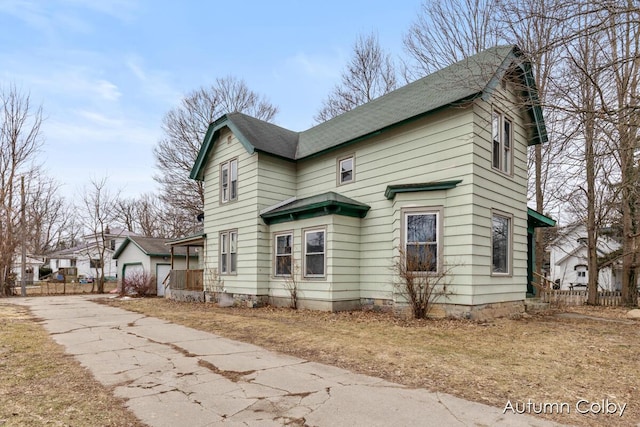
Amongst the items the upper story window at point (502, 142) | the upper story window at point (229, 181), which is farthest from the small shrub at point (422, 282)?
the upper story window at point (229, 181)

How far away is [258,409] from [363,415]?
1.09m

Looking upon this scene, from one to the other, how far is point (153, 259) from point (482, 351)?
21.9m

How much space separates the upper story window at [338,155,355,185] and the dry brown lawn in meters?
4.50

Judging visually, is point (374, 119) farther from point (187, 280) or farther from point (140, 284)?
point (140, 284)

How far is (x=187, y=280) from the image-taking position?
1853cm

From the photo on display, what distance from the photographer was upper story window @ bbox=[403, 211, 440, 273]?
10.4m

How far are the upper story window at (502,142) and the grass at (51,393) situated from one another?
10.4 m

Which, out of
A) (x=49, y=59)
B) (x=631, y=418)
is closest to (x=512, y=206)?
(x=631, y=418)

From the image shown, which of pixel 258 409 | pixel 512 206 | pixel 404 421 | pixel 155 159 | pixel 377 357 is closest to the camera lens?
pixel 404 421

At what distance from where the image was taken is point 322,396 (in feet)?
14.7

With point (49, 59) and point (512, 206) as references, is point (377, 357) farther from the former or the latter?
point (49, 59)

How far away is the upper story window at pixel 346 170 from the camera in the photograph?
43.5 feet

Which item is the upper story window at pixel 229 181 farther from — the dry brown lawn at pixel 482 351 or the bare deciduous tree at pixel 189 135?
the bare deciduous tree at pixel 189 135

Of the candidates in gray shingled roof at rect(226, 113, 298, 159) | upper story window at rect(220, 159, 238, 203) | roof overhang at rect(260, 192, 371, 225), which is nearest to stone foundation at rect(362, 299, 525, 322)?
roof overhang at rect(260, 192, 371, 225)
